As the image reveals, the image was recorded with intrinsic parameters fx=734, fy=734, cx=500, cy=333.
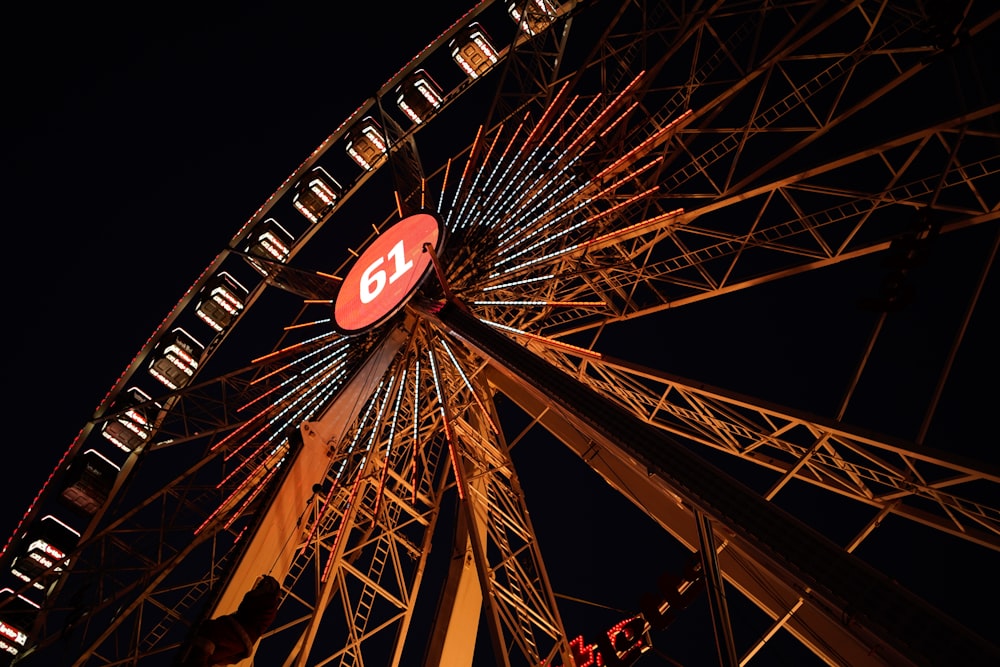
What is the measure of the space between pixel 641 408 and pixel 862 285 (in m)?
28.3

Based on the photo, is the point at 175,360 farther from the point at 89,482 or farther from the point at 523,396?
the point at 523,396

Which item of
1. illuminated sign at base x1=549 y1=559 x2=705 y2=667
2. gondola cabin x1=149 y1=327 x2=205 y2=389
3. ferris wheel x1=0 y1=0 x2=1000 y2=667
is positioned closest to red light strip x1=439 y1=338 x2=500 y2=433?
ferris wheel x1=0 y1=0 x2=1000 y2=667

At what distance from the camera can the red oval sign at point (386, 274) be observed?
10.3 metres

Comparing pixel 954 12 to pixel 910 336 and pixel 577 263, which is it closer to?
pixel 577 263

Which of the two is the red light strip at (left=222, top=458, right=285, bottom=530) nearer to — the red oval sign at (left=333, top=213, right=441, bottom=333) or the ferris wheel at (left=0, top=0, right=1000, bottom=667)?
the ferris wheel at (left=0, top=0, right=1000, bottom=667)

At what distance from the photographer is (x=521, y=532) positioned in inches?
377

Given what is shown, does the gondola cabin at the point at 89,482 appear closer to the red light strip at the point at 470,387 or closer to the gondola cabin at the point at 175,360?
the gondola cabin at the point at 175,360

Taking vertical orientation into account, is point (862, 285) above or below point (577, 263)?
below

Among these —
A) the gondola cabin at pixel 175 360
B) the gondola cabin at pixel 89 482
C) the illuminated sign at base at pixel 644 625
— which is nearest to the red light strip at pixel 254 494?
the illuminated sign at base at pixel 644 625

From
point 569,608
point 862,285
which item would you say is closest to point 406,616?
point 569,608

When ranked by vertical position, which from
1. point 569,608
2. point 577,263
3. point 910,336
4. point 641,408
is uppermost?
point 577,263

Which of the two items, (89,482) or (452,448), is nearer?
(452,448)

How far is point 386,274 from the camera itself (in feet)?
36.5

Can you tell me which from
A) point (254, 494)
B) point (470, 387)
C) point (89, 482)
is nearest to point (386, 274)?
point (470, 387)
